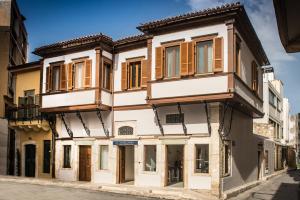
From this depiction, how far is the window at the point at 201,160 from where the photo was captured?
62.3 ft

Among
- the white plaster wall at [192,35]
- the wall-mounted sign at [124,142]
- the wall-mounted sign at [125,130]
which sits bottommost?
the wall-mounted sign at [124,142]

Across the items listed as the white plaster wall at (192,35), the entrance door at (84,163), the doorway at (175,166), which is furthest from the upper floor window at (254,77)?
the entrance door at (84,163)

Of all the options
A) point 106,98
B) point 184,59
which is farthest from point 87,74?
point 184,59

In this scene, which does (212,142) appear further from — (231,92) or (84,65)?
(84,65)

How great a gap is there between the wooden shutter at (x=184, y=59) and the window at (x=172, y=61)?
516 millimetres

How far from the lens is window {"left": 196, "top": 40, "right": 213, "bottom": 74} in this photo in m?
18.2

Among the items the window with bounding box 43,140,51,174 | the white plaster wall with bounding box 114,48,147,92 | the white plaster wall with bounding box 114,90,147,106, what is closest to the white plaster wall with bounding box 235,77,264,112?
the white plaster wall with bounding box 114,90,147,106

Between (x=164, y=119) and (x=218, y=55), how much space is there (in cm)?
461

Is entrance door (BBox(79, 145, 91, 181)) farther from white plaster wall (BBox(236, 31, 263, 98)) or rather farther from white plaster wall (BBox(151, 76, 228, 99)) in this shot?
white plaster wall (BBox(236, 31, 263, 98))

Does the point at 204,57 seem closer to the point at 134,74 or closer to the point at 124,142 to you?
the point at 134,74

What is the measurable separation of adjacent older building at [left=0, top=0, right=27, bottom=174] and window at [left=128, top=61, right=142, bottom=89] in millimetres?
11423

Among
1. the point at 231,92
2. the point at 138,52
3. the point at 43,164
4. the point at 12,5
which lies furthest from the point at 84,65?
the point at 12,5

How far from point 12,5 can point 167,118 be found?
19.4 m

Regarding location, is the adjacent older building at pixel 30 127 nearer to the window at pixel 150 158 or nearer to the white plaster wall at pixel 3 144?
the white plaster wall at pixel 3 144
